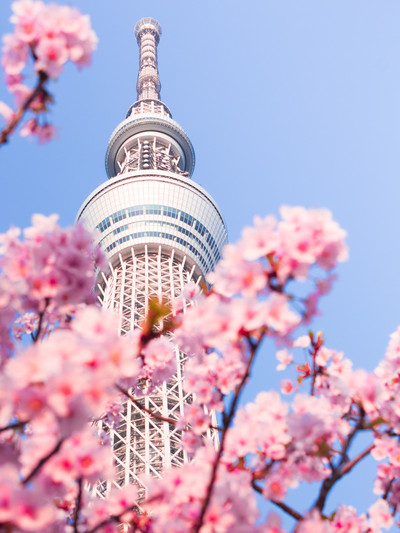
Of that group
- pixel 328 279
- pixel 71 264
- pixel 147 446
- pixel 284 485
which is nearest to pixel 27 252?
pixel 71 264

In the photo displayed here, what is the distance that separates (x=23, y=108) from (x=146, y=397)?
3500 cm

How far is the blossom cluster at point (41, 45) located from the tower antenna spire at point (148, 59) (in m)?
76.2

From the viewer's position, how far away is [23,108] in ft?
10.00

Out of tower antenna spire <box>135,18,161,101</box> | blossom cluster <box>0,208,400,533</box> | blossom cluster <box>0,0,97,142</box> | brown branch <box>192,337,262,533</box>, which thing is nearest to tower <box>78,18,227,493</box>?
tower antenna spire <box>135,18,161,101</box>

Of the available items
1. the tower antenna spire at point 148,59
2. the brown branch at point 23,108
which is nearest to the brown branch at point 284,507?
the brown branch at point 23,108

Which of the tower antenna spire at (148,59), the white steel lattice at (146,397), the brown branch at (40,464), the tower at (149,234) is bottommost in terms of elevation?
the brown branch at (40,464)

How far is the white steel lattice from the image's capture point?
127 ft

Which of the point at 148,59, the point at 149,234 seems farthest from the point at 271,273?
the point at 148,59

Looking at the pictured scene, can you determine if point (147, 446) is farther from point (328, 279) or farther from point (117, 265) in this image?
point (328, 279)

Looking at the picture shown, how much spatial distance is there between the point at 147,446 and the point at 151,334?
1538 inches

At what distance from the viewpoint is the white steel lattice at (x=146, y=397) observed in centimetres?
3872

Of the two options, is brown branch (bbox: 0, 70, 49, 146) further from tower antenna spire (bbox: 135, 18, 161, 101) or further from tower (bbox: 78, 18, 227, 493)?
tower antenna spire (bbox: 135, 18, 161, 101)

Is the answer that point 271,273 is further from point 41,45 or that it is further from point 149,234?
point 149,234

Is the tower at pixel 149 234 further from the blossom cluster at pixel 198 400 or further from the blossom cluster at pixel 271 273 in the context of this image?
the blossom cluster at pixel 271 273
